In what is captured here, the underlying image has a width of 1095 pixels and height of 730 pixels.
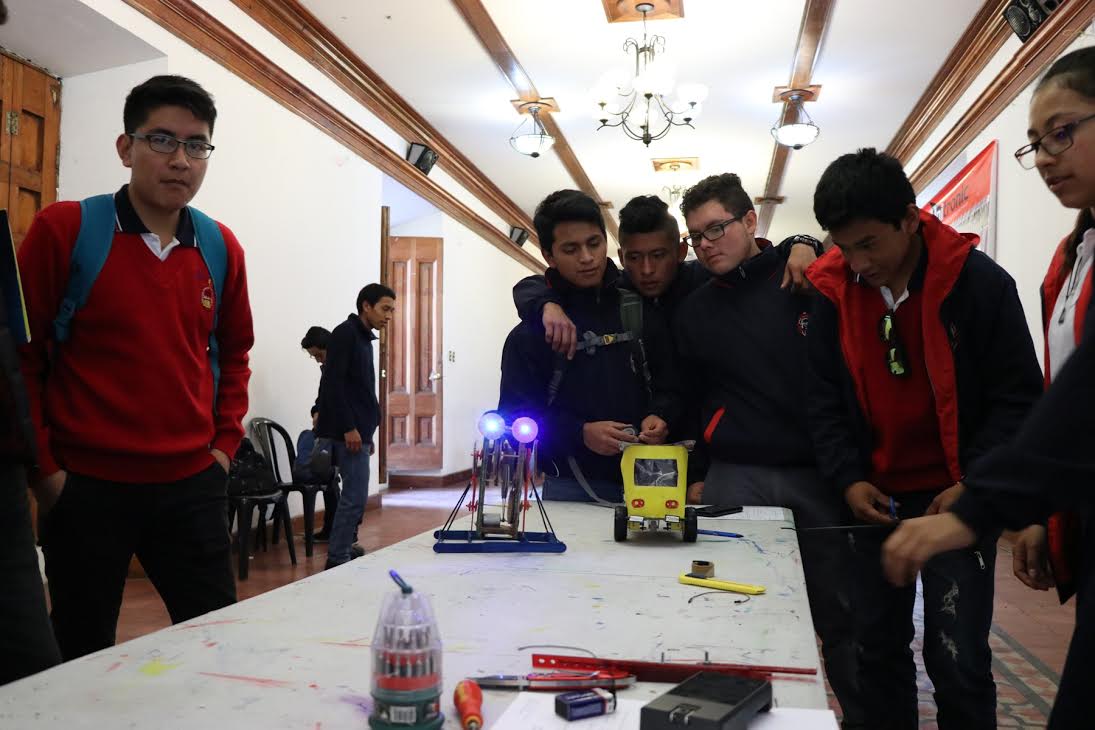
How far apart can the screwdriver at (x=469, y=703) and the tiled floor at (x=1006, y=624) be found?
6.75 ft

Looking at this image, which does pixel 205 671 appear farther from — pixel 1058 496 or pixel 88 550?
pixel 1058 496

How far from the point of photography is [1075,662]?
0.99 meters

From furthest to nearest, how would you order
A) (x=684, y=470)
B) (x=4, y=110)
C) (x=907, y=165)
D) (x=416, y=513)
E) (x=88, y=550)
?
1. (x=907, y=165)
2. (x=416, y=513)
3. (x=4, y=110)
4. (x=684, y=470)
5. (x=88, y=550)

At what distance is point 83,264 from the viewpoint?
65.0 inches

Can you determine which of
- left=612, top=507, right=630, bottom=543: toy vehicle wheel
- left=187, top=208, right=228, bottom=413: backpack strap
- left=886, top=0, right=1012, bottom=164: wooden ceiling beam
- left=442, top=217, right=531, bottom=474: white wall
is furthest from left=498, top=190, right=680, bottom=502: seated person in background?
left=442, top=217, right=531, bottom=474: white wall

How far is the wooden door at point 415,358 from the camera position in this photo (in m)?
8.98

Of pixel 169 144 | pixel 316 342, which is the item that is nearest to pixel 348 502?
pixel 316 342

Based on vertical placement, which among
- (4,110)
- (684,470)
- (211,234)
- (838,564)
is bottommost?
(838,564)

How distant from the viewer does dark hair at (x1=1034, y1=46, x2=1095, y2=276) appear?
4.44 ft

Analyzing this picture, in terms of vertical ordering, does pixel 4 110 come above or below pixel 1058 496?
above

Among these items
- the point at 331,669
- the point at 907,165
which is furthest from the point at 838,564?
the point at 907,165

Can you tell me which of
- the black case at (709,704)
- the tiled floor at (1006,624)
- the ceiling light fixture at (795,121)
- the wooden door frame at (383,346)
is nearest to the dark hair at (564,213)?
the black case at (709,704)

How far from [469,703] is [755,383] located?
4.94ft

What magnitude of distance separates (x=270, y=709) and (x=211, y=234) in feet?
4.08
